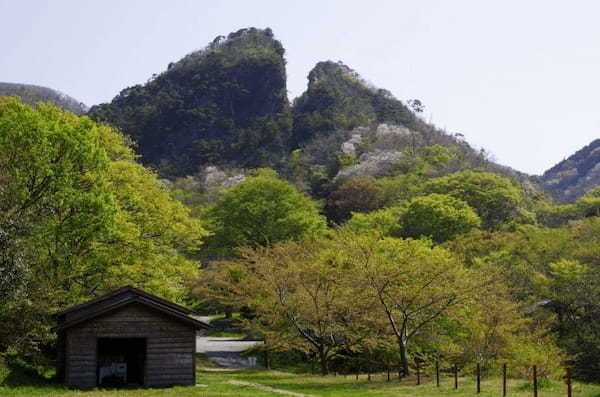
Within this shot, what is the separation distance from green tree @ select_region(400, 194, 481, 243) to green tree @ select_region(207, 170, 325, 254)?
886cm

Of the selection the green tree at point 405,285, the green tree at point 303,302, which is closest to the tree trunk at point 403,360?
the green tree at point 405,285

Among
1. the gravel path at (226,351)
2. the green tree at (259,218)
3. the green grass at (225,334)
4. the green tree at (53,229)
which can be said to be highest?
the green tree at (259,218)

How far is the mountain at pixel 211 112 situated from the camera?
132250mm

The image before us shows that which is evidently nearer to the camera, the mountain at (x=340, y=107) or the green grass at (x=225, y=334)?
the green grass at (x=225, y=334)

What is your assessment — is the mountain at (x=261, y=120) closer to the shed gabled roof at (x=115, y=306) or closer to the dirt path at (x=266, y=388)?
the dirt path at (x=266, y=388)

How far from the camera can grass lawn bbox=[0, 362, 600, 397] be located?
21125 millimetres

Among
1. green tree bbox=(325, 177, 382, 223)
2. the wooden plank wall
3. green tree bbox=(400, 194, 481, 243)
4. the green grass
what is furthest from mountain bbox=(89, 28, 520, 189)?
the wooden plank wall

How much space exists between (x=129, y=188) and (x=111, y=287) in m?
5.67

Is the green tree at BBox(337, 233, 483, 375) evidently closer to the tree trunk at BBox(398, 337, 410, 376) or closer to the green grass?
the tree trunk at BBox(398, 337, 410, 376)

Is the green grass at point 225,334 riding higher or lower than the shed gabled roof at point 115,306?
lower

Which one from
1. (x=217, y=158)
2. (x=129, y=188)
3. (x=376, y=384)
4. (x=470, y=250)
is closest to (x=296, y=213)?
(x=470, y=250)

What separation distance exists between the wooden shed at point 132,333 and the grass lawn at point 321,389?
897 mm

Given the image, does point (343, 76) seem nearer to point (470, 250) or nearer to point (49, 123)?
point (470, 250)

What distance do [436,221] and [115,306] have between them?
42.9 m
